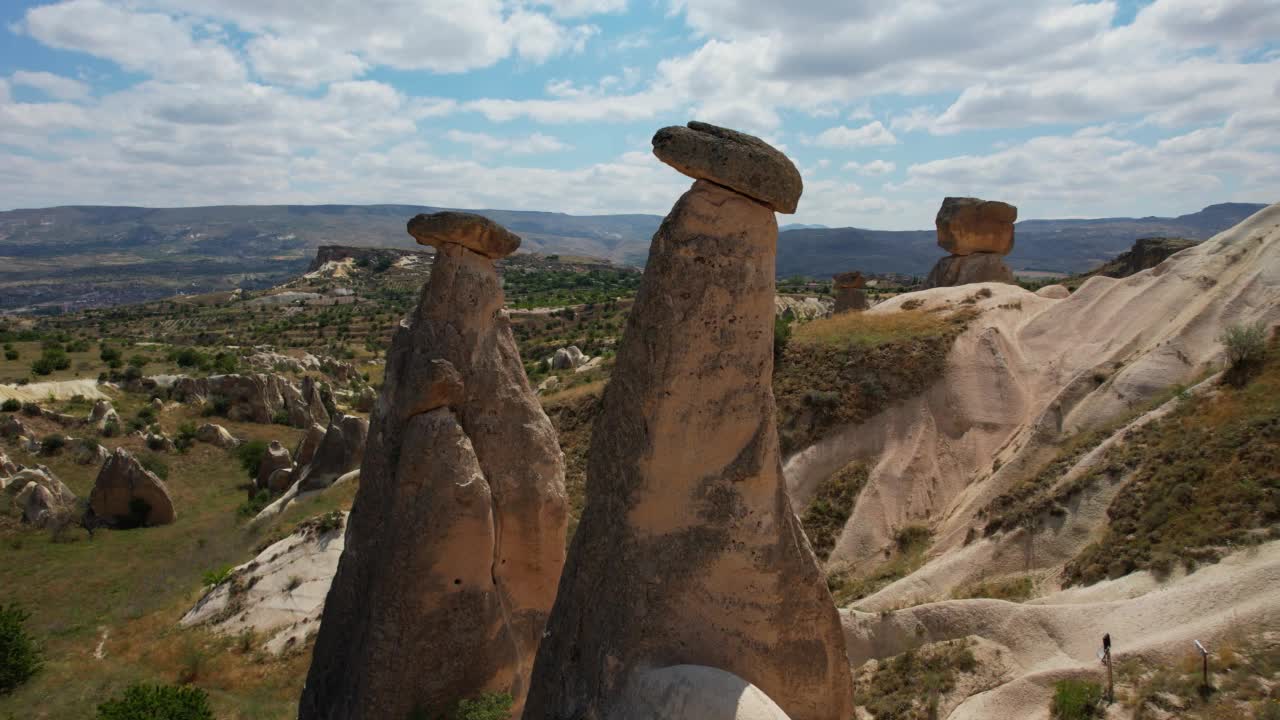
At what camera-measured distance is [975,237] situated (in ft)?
103

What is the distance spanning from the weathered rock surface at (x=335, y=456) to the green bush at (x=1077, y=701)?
807 inches

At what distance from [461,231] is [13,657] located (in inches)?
521

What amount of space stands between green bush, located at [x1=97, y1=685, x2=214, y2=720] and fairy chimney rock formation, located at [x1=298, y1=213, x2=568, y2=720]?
3.18 meters

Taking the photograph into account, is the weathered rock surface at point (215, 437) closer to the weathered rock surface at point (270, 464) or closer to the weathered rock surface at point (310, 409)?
the weathered rock surface at point (310, 409)

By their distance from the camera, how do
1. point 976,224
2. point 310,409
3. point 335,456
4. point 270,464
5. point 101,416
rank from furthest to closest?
1. point 310,409
2. point 101,416
3. point 976,224
4. point 270,464
5. point 335,456

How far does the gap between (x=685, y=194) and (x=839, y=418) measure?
1648 centimetres

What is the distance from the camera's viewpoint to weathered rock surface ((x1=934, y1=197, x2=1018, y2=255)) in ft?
102

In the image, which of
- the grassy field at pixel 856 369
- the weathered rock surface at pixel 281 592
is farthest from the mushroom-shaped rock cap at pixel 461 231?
the grassy field at pixel 856 369

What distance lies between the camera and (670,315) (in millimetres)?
6527

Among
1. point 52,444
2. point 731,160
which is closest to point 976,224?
point 731,160

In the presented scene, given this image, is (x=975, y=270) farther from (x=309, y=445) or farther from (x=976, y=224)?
(x=309, y=445)

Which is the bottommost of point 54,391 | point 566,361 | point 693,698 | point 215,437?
point 215,437

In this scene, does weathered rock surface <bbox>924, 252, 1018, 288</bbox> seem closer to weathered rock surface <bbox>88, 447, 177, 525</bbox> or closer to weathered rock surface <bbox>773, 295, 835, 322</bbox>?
weathered rock surface <bbox>773, 295, 835, 322</bbox>

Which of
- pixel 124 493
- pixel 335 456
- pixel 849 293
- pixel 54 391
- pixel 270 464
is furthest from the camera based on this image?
pixel 54 391
